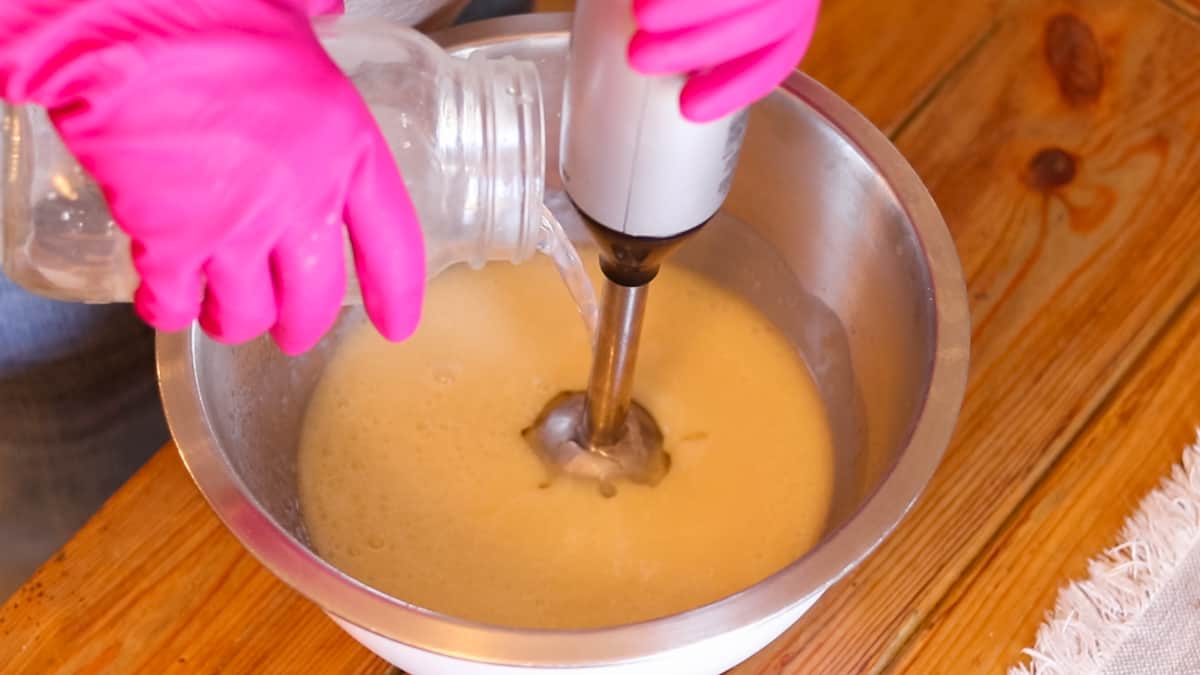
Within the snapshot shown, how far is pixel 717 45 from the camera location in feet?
1.21

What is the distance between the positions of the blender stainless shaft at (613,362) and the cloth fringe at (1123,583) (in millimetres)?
201

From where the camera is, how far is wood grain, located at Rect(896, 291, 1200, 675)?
0.55 meters

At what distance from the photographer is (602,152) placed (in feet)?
1.31

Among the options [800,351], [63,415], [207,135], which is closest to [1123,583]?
[800,351]

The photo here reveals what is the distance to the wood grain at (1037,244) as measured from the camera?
0.56m

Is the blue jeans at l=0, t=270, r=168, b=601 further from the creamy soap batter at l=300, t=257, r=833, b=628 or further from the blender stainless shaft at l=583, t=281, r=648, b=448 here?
the blender stainless shaft at l=583, t=281, r=648, b=448

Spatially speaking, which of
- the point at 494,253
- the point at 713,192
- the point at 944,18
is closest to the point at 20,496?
the point at 494,253

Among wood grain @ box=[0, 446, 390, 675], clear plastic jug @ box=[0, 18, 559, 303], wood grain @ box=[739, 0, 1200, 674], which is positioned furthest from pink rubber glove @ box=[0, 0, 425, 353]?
wood grain @ box=[739, 0, 1200, 674]

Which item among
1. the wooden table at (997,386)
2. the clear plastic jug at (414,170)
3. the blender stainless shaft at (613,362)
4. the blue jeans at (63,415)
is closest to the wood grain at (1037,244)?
the wooden table at (997,386)

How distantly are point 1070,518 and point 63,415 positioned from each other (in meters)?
0.51

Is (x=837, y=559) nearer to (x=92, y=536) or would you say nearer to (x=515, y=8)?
(x=92, y=536)

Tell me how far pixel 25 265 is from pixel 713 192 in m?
0.25

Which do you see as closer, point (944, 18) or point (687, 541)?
point (687, 541)

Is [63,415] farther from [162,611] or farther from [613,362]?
[613,362]
